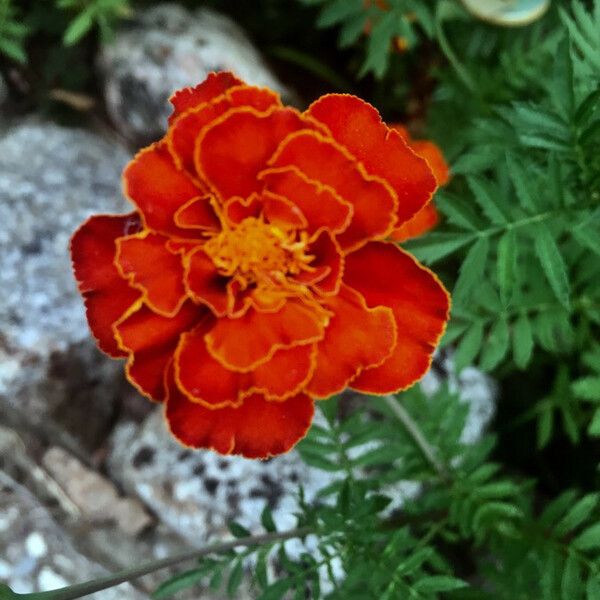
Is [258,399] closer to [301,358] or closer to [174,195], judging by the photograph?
[301,358]

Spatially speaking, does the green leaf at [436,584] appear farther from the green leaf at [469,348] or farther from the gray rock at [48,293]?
the gray rock at [48,293]

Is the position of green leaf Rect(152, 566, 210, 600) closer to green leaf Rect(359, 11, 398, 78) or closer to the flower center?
the flower center

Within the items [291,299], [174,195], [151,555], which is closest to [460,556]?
[151,555]

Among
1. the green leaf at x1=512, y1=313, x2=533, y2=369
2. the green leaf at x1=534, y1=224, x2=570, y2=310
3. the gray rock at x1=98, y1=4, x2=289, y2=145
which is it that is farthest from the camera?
the gray rock at x1=98, y1=4, x2=289, y2=145

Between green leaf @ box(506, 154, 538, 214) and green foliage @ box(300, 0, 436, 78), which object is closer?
green leaf @ box(506, 154, 538, 214)

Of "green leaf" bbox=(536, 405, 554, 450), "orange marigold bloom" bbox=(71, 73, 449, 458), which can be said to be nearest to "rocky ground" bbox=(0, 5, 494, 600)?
"green leaf" bbox=(536, 405, 554, 450)

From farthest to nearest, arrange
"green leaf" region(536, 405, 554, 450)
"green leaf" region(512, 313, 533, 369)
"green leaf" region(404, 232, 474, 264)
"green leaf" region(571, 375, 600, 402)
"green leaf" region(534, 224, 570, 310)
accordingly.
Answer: "green leaf" region(536, 405, 554, 450)
"green leaf" region(512, 313, 533, 369)
"green leaf" region(571, 375, 600, 402)
"green leaf" region(404, 232, 474, 264)
"green leaf" region(534, 224, 570, 310)

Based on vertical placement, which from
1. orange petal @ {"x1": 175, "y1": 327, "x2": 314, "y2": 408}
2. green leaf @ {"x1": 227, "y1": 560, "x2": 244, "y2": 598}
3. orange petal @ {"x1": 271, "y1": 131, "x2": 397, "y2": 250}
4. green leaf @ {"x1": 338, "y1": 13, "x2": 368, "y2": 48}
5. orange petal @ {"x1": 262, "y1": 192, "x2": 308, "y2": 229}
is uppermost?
orange petal @ {"x1": 271, "y1": 131, "x2": 397, "y2": 250}

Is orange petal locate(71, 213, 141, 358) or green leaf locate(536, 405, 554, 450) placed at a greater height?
orange petal locate(71, 213, 141, 358)
